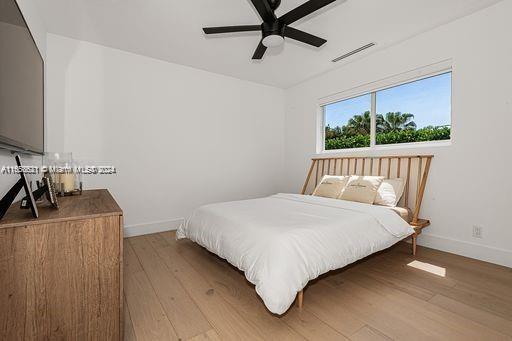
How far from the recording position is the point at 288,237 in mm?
1581

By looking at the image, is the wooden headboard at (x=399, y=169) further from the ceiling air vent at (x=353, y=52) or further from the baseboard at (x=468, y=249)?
the ceiling air vent at (x=353, y=52)

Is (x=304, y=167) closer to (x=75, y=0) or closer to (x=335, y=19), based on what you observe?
(x=335, y=19)

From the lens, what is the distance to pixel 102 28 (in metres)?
2.59

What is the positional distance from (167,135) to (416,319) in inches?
128

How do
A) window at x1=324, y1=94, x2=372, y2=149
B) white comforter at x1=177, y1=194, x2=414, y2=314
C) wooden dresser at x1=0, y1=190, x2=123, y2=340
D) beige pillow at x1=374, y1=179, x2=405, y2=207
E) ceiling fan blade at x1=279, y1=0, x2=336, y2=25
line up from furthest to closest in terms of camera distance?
window at x1=324, y1=94, x2=372, y2=149 → beige pillow at x1=374, y1=179, x2=405, y2=207 → ceiling fan blade at x1=279, y1=0, x2=336, y2=25 → white comforter at x1=177, y1=194, x2=414, y2=314 → wooden dresser at x1=0, y1=190, x2=123, y2=340

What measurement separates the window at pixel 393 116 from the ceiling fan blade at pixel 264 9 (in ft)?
6.86

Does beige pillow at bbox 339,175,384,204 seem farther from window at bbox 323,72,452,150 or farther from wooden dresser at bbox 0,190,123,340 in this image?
wooden dresser at bbox 0,190,123,340

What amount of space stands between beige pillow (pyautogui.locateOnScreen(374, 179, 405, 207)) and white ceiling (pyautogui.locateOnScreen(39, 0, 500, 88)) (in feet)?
5.49

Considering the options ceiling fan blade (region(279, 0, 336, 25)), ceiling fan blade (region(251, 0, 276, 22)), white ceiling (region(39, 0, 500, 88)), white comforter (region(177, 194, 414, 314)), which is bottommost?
white comforter (region(177, 194, 414, 314))

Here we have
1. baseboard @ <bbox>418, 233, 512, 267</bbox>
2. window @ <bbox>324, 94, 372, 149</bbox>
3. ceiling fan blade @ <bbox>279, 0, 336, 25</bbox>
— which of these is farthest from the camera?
window @ <bbox>324, 94, 372, 149</bbox>

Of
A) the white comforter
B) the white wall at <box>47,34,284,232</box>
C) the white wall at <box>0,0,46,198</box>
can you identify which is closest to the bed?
the white comforter

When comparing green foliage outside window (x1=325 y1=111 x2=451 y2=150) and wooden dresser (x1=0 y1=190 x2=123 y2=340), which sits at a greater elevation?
green foliage outside window (x1=325 y1=111 x2=451 y2=150)

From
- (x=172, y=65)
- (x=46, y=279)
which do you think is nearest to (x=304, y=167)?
(x=172, y=65)

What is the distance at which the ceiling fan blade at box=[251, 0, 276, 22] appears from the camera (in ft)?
5.57
